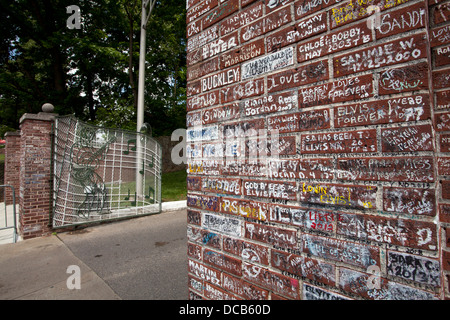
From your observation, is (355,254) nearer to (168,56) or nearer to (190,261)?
(190,261)

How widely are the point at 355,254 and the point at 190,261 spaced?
109 cm

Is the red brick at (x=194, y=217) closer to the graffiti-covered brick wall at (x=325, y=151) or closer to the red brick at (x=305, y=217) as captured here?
the graffiti-covered brick wall at (x=325, y=151)

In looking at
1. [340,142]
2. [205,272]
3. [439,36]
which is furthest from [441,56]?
[205,272]

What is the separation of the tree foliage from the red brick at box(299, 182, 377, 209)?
13.6m

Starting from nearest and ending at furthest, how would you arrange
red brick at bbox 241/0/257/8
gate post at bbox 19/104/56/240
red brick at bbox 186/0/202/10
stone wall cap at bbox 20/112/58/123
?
red brick at bbox 241/0/257/8, red brick at bbox 186/0/202/10, gate post at bbox 19/104/56/240, stone wall cap at bbox 20/112/58/123

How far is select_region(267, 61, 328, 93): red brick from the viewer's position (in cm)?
115

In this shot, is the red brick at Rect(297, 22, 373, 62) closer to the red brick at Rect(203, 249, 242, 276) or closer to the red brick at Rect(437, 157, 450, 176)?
the red brick at Rect(437, 157, 450, 176)

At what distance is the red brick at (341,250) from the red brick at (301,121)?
51cm

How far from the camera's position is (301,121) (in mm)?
1208

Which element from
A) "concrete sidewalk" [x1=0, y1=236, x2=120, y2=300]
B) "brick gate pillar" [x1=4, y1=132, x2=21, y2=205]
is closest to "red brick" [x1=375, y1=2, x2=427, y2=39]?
"concrete sidewalk" [x1=0, y1=236, x2=120, y2=300]

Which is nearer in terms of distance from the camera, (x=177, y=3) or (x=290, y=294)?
(x=290, y=294)

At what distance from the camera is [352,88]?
41.9 inches

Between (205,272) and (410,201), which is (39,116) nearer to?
(205,272)
